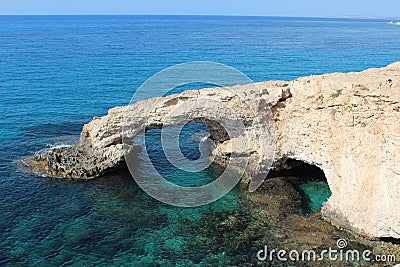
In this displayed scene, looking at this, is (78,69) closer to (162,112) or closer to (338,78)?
(162,112)

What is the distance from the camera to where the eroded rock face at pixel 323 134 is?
64.4 feet

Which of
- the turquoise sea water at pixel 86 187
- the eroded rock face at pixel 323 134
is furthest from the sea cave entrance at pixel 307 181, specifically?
the turquoise sea water at pixel 86 187

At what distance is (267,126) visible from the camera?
26.0 metres

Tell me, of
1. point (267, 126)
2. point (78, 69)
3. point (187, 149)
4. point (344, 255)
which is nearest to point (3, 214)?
point (187, 149)

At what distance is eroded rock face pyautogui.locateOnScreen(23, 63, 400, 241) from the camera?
19.6 meters

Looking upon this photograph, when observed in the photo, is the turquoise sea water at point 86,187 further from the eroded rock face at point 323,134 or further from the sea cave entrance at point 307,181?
the sea cave entrance at point 307,181

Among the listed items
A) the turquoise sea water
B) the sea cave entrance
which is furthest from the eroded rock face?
the turquoise sea water

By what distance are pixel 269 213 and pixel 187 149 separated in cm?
1131

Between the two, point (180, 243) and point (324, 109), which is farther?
point (324, 109)

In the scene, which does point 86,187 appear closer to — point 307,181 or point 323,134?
point 307,181

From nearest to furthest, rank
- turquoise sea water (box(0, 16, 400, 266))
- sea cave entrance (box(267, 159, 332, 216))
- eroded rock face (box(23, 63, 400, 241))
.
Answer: eroded rock face (box(23, 63, 400, 241)) → turquoise sea water (box(0, 16, 400, 266)) → sea cave entrance (box(267, 159, 332, 216))

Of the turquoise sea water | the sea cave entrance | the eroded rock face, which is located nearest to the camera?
the eroded rock face

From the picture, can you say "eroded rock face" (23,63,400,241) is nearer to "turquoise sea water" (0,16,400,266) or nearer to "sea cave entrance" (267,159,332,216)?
"sea cave entrance" (267,159,332,216)

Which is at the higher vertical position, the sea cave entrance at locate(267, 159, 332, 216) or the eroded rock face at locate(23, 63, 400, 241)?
the eroded rock face at locate(23, 63, 400, 241)
